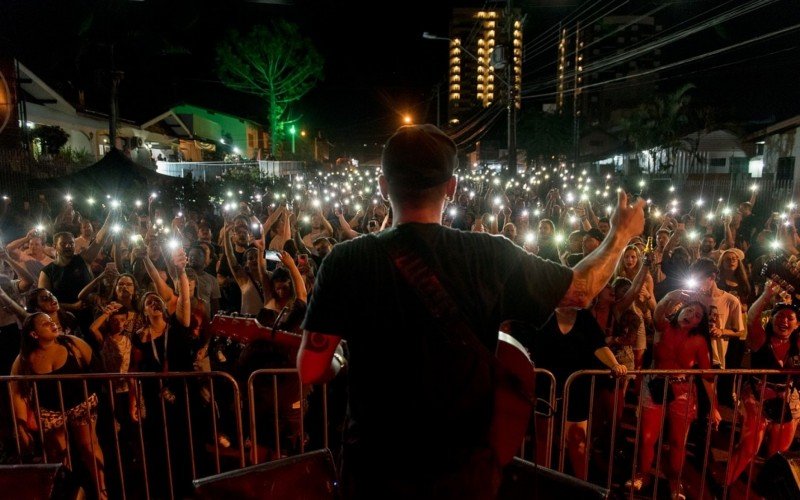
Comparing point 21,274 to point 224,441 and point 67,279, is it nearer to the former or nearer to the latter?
point 67,279

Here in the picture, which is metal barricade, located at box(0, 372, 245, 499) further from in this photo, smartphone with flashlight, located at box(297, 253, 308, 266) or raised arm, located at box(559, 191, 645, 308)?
raised arm, located at box(559, 191, 645, 308)

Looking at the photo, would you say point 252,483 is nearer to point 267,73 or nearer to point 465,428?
point 465,428

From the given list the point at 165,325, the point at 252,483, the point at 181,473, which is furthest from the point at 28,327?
the point at 252,483

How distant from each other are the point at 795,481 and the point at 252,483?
116 inches

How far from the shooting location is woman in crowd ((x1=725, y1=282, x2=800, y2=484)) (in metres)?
4.85

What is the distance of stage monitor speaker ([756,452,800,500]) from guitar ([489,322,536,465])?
7.28ft

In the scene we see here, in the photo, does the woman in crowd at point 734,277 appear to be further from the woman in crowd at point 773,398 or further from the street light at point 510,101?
the street light at point 510,101

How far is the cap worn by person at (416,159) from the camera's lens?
1.84m

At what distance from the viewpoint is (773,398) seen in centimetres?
488

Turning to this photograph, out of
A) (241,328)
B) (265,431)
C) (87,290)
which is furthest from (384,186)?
(87,290)

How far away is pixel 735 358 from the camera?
23.6 feet

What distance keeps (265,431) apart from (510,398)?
3660 mm

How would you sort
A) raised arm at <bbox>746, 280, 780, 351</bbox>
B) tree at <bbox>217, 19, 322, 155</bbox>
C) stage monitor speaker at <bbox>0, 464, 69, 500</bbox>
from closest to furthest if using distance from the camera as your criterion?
stage monitor speaker at <bbox>0, 464, 69, 500</bbox> → raised arm at <bbox>746, 280, 780, 351</bbox> → tree at <bbox>217, 19, 322, 155</bbox>

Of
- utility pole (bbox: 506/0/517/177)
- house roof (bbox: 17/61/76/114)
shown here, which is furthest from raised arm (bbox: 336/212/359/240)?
house roof (bbox: 17/61/76/114)
